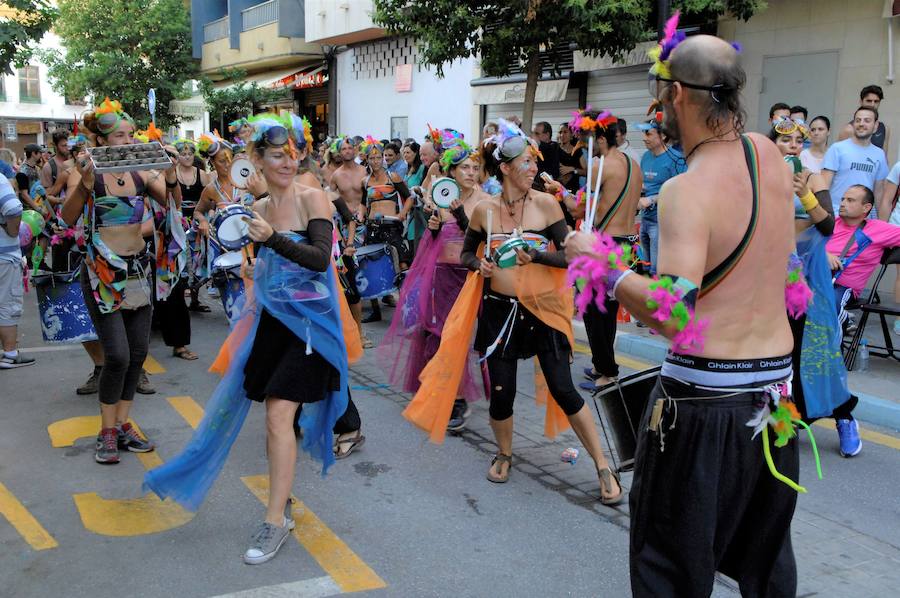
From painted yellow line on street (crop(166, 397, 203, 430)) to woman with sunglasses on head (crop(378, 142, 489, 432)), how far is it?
1.39 metres

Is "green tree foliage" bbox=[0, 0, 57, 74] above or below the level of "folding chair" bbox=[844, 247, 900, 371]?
above

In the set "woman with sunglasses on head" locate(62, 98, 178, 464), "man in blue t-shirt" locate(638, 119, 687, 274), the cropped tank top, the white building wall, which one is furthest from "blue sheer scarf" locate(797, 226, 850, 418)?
the white building wall

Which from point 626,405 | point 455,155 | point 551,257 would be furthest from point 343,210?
point 626,405

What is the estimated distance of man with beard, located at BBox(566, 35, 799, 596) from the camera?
2.20 m

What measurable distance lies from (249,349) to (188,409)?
2.26 m

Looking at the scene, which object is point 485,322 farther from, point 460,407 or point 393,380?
point 393,380

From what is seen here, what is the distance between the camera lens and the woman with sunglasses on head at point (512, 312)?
428cm

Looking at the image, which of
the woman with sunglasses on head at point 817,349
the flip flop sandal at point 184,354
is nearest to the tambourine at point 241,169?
the woman with sunglasses on head at point 817,349

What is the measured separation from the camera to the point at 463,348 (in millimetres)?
4645

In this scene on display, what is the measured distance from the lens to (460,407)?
555 centimetres

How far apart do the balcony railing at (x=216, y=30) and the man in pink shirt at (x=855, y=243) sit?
88.7 ft

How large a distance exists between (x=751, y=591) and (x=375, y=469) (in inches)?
103

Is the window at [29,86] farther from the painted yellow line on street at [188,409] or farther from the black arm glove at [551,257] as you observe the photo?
the black arm glove at [551,257]

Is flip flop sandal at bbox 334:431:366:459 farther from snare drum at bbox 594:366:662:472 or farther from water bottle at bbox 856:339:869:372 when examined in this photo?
water bottle at bbox 856:339:869:372
